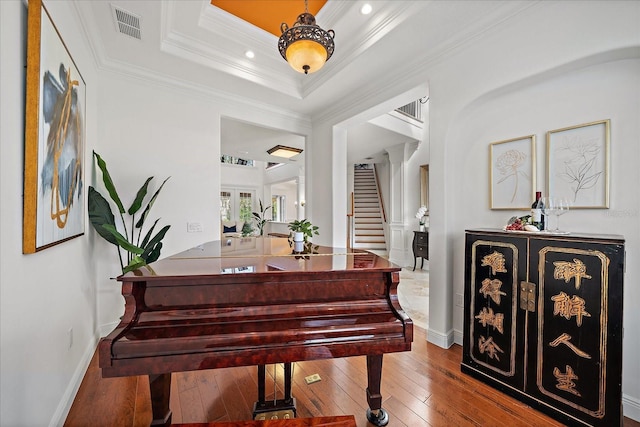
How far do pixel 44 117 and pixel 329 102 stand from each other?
3.02 m

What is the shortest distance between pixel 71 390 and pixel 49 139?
1.65 metres

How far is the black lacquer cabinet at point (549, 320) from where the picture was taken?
1459 millimetres

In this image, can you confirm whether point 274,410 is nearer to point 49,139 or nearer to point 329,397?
point 329,397

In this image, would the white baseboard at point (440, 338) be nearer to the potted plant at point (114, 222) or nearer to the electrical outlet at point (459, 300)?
the electrical outlet at point (459, 300)

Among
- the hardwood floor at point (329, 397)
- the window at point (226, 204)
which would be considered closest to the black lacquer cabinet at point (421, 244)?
the hardwood floor at point (329, 397)

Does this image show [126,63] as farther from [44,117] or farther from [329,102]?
[329,102]

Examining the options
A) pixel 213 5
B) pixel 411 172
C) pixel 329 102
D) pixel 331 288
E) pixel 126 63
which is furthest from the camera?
pixel 411 172

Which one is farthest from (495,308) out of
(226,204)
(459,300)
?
(226,204)

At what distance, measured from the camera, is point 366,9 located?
2.20 meters

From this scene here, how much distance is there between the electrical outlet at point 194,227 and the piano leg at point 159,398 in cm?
216

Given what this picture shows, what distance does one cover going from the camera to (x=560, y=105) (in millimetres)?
1936

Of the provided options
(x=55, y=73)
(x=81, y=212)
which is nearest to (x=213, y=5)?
(x=55, y=73)

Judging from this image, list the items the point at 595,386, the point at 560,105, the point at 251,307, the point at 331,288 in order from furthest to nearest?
the point at 560,105, the point at 595,386, the point at 331,288, the point at 251,307

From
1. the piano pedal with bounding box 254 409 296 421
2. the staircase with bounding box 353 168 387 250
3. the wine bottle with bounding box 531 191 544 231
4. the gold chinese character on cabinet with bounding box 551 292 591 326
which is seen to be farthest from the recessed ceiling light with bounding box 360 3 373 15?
the staircase with bounding box 353 168 387 250
